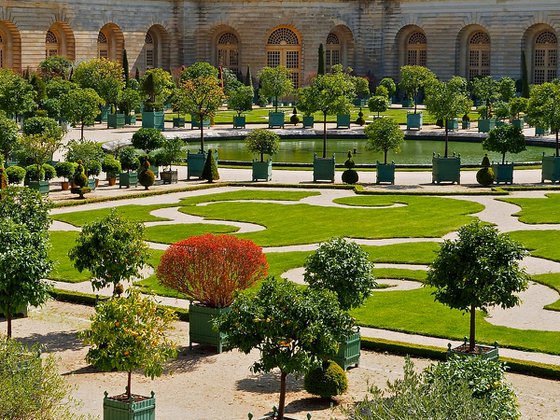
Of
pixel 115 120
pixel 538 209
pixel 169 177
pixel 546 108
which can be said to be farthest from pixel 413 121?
pixel 538 209

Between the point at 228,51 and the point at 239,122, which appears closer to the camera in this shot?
the point at 239,122

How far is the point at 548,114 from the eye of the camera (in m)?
52.9

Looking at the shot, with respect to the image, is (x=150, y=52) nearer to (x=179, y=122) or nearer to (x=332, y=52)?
(x=332, y=52)

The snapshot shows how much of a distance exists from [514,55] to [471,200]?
49410 mm

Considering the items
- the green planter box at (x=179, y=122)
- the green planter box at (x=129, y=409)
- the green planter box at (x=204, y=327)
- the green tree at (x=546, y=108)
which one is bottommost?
the green planter box at (x=129, y=409)

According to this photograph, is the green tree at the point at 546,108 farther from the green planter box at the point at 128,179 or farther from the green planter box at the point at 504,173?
the green planter box at the point at 128,179

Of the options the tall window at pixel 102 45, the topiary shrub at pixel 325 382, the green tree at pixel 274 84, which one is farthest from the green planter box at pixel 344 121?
the topiary shrub at pixel 325 382

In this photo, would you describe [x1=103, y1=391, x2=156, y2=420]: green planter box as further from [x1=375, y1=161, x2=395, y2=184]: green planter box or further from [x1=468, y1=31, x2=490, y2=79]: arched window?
[x1=468, y1=31, x2=490, y2=79]: arched window

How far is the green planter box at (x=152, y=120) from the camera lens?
2881 inches

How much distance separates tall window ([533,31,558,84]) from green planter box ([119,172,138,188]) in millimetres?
50324

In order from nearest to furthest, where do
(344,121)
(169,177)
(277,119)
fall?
(169,177), (277,119), (344,121)

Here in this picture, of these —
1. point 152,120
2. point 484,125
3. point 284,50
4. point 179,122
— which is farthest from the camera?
point 284,50

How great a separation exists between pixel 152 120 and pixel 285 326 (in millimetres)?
52640

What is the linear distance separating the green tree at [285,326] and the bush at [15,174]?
27800mm
